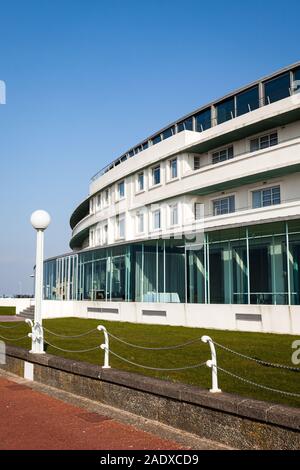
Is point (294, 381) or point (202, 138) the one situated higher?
point (202, 138)

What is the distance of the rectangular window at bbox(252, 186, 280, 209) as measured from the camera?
2977 cm

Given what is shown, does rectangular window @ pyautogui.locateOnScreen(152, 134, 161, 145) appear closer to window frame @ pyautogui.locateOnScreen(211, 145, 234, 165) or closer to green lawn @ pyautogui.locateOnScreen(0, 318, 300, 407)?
window frame @ pyautogui.locateOnScreen(211, 145, 234, 165)

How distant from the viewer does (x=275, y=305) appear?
761 inches

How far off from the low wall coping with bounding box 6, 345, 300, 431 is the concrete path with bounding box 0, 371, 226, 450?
1.52ft

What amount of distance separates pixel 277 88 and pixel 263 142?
3.44 metres

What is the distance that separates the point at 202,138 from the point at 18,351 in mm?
25457

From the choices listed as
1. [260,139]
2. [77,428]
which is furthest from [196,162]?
[77,428]

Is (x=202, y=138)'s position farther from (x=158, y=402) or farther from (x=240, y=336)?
(x=158, y=402)

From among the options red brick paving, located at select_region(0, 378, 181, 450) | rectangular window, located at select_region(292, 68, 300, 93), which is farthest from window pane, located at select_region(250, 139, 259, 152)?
red brick paving, located at select_region(0, 378, 181, 450)

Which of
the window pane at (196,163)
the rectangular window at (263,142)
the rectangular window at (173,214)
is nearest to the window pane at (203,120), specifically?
the window pane at (196,163)

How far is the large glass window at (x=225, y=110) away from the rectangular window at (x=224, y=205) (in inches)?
223

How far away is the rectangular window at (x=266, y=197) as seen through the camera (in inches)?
1172

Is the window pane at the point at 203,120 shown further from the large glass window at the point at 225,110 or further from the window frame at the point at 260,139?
the window frame at the point at 260,139

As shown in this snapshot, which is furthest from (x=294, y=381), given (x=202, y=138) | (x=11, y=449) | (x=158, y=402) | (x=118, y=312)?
(x=202, y=138)
